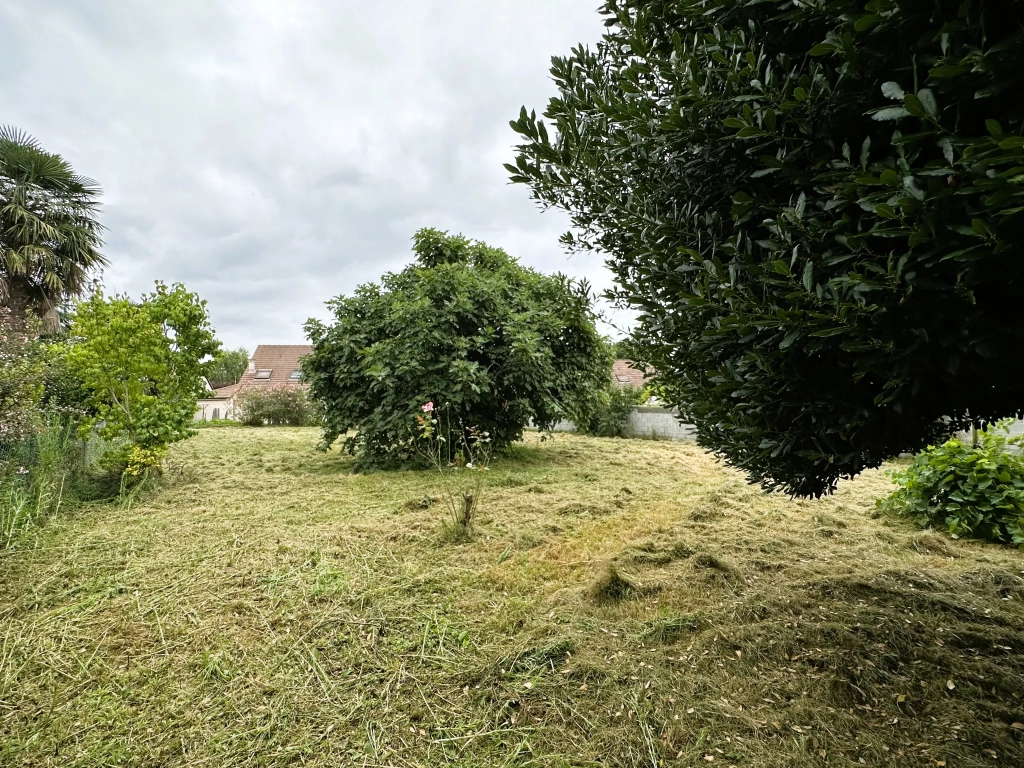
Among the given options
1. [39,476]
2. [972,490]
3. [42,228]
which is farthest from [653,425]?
[42,228]

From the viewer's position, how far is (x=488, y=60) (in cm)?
516

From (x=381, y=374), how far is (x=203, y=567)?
4073 millimetres

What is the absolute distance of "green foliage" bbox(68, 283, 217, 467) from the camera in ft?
17.6

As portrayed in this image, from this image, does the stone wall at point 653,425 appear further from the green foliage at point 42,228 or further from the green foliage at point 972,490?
the green foliage at point 42,228

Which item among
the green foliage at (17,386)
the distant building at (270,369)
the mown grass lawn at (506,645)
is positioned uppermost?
the distant building at (270,369)

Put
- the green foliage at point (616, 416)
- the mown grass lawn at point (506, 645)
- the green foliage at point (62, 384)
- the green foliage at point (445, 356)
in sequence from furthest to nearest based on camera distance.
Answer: the green foliage at point (616, 416), the green foliage at point (445, 356), the green foliage at point (62, 384), the mown grass lawn at point (506, 645)

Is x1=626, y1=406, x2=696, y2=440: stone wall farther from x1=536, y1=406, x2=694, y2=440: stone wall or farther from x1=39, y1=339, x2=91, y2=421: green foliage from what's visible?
x1=39, y1=339, x2=91, y2=421: green foliage

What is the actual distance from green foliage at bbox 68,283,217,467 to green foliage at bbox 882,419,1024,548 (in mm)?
7803

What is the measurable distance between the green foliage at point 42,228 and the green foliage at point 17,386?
695 centimetres

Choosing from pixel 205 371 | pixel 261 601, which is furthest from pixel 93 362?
pixel 261 601

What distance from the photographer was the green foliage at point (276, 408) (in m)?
18.0

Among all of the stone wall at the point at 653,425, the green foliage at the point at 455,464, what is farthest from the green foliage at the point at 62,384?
the stone wall at the point at 653,425

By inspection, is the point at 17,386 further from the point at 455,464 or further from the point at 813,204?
the point at 813,204

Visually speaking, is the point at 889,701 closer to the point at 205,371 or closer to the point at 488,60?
the point at 488,60
